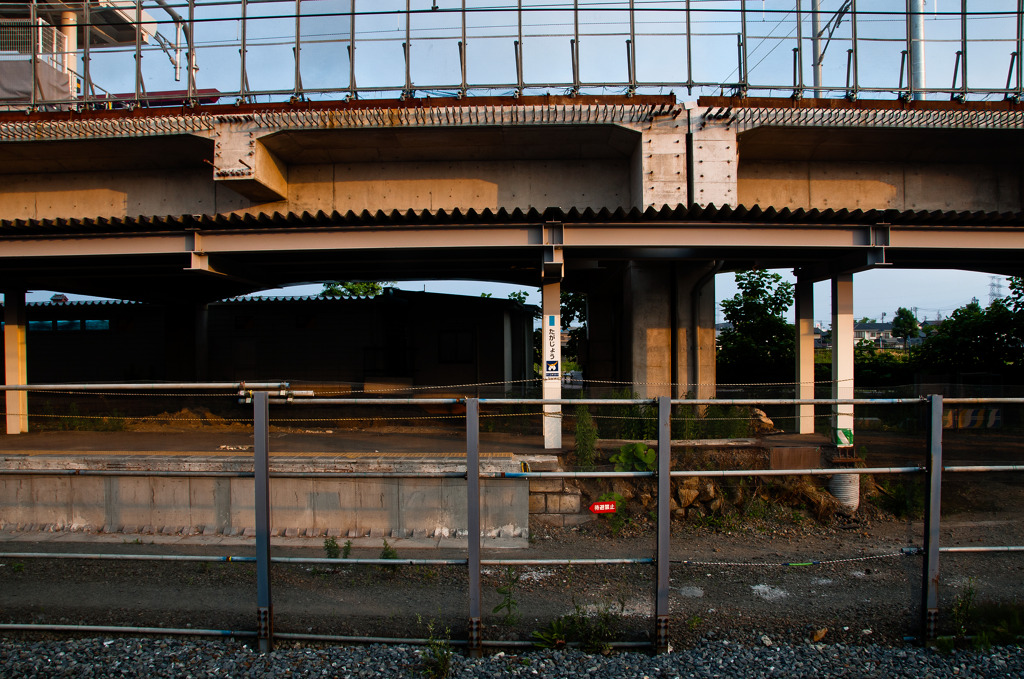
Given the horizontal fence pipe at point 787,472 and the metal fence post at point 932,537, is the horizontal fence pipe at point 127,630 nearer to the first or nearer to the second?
the horizontal fence pipe at point 787,472

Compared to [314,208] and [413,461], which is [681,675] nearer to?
[413,461]

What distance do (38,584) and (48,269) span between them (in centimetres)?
575

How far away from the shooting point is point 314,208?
10.5 m

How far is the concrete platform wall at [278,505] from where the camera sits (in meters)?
6.07

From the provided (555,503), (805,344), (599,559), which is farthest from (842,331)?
(599,559)

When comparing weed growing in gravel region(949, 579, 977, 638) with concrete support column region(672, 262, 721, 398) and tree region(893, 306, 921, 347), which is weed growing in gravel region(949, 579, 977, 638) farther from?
tree region(893, 306, 921, 347)

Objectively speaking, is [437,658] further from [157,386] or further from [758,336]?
[758,336]

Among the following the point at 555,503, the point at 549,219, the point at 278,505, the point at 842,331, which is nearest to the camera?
the point at 278,505

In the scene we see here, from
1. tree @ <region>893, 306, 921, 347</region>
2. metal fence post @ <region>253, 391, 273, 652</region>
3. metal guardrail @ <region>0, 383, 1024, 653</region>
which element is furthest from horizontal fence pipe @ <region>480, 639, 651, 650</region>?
tree @ <region>893, 306, 921, 347</region>

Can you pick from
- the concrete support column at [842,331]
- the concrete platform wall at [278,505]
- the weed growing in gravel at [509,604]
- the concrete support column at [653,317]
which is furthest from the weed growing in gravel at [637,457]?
the concrete support column at [842,331]

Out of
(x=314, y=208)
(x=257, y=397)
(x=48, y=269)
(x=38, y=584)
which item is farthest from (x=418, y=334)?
(x=257, y=397)

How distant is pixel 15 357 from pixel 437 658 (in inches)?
373

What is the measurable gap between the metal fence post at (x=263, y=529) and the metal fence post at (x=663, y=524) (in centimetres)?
261

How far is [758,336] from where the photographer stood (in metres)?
13.1
